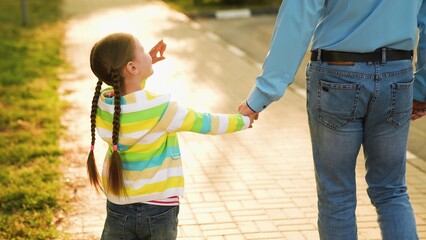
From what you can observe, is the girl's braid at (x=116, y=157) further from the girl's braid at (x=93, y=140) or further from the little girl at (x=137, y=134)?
the girl's braid at (x=93, y=140)

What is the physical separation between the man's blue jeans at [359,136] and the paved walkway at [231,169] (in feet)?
3.86

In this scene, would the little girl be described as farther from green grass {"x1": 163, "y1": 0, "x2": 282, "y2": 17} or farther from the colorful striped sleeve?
green grass {"x1": 163, "y1": 0, "x2": 282, "y2": 17}

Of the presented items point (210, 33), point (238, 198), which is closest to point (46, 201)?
point (238, 198)

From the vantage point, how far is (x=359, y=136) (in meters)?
2.99

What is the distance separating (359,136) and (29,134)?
427 cm

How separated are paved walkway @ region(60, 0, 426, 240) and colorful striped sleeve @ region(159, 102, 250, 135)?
4.60 feet

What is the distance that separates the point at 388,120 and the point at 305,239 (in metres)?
1.47

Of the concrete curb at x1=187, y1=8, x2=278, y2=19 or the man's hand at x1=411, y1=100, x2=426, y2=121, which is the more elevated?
the man's hand at x1=411, y1=100, x2=426, y2=121

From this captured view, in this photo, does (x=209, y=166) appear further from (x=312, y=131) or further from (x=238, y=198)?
(x=312, y=131)

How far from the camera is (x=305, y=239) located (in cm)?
420

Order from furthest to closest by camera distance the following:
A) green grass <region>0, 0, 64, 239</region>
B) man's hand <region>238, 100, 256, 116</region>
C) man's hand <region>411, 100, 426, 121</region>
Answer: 1. green grass <region>0, 0, 64, 239</region>
2. man's hand <region>411, 100, 426, 121</region>
3. man's hand <region>238, 100, 256, 116</region>

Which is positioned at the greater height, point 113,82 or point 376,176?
point 113,82

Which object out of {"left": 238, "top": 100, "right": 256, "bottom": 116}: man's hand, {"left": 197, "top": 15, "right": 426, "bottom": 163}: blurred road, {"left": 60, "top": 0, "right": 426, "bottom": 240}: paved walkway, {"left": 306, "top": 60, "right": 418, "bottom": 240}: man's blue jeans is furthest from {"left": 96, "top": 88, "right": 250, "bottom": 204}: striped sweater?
{"left": 197, "top": 15, "right": 426, "bottom": 163}: blurred road

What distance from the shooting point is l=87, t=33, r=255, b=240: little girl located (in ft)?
9.39
